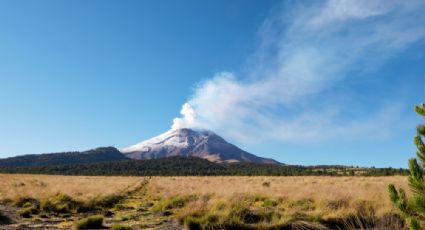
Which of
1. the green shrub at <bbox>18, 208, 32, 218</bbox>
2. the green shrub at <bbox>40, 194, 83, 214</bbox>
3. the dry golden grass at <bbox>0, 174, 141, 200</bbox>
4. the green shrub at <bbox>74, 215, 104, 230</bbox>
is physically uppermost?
the dry golden grass at <bbox>0, 174, 141, 200</bbox>

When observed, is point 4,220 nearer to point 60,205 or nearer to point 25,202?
point 60,205

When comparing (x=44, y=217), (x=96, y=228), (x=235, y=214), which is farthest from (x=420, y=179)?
(x=44, y=217)

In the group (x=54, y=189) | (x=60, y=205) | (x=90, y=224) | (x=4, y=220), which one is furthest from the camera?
(x=54, y=189)

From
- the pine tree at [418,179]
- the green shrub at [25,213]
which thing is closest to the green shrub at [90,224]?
the green shrub at [25,213]

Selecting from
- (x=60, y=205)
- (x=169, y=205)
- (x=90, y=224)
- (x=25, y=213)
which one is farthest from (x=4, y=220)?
(x=169, y=205)

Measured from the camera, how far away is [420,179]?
4.68 metres

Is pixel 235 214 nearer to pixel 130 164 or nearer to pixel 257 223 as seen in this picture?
pixel 257 223

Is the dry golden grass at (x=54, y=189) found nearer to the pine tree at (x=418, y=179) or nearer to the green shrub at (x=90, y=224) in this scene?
the green shrub at (x=90, y=224)

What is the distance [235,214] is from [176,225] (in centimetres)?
178

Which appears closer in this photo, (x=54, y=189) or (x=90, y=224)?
(x=90, y=224)

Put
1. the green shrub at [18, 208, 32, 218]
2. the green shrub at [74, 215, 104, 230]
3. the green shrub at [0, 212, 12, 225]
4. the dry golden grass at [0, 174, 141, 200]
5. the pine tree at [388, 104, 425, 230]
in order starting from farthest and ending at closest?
1. the dry golden grass at [0, 174, 141, 200]
2. the green shrub at [18, 208, 32, 218]
3. the green shrub at [0, 212, 12, 225]
4. the green shrub at [74, 215, 104, 230]
5. the pine tree at [388, 104, 425, 230]

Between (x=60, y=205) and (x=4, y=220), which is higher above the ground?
(x=60, y=205)

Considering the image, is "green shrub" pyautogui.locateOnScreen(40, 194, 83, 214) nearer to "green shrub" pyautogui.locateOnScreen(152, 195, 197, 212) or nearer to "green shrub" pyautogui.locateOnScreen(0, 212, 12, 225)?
"green shrub" pyautogui.locateOnScreen(0, 212, 12, 225)

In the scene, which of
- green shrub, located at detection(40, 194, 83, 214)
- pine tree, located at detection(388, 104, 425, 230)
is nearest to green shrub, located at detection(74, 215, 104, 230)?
green shrub, located at detection(40, 194, 83, 214)
